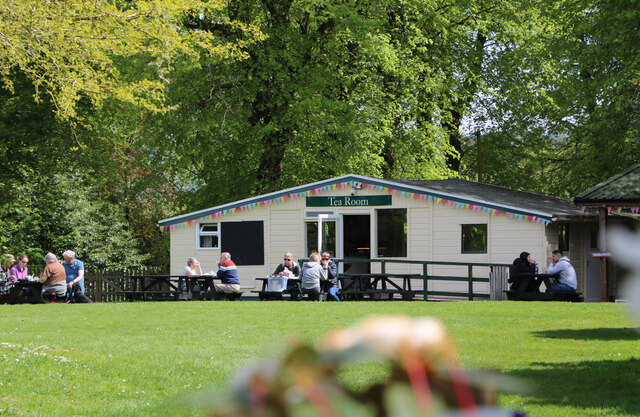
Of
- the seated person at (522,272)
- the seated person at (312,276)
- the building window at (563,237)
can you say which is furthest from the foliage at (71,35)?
the building window at (563,237)

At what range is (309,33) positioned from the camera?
30.8 meters

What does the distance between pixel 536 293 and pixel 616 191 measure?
3060mm

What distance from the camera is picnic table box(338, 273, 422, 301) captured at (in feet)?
74.1

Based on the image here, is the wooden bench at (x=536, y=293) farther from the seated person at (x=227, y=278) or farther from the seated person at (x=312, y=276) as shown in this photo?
the seated person at (x=227, y=278)

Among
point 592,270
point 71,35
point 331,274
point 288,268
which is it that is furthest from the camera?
point 592,270

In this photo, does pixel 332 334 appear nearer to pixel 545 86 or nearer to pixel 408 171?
pixel 408 171

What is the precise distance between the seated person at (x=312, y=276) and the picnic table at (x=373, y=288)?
0.97 m

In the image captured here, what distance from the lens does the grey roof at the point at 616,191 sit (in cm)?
2100

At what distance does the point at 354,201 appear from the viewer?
86.8ft

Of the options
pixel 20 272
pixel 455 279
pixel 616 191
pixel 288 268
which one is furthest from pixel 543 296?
pixel 20 272

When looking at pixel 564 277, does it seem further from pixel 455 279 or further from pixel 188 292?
pixel 188 292

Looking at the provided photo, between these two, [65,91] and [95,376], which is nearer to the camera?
[95,376]

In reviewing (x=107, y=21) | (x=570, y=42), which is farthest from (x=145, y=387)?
(x=570, y=42)

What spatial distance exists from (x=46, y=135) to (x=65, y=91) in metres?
15.6
